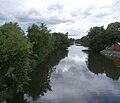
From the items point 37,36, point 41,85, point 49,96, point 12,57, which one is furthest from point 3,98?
point 37,36

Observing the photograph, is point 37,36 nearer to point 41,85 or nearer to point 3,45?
point 41,85

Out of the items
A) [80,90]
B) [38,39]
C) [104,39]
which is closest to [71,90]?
[80,90]

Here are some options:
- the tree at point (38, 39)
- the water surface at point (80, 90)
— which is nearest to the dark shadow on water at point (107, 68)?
the water surface at point (80, 90)

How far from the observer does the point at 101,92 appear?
39.8m

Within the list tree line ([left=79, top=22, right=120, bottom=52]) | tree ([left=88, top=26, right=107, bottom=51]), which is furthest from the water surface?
tree ([left=88, top=26, right=107, bottom=51])

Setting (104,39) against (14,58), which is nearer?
(14,58)

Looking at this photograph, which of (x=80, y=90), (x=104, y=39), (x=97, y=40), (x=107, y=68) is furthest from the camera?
(x=97, y=40)

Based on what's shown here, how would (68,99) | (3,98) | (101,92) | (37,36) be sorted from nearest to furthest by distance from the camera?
(3,98) → (68,99) → (101,92) → (37,36)

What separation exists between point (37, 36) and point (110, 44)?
5034 cm

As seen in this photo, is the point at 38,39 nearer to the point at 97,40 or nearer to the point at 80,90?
the point at 80,90

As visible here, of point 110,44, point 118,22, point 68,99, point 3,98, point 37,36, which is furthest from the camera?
point 118,22

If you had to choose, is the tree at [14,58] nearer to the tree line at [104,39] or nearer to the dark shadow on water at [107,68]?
the dark shadow on water at [107,68]

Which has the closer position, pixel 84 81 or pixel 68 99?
pixel 68 99

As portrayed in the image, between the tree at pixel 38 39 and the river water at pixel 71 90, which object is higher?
the tree at pixel 38 39
